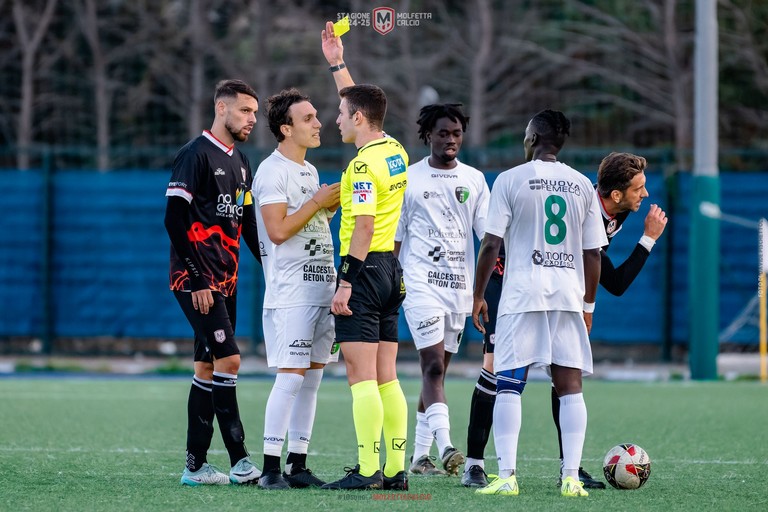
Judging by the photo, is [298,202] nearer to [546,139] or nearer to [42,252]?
[546,139]

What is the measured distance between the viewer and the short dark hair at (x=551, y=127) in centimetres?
719

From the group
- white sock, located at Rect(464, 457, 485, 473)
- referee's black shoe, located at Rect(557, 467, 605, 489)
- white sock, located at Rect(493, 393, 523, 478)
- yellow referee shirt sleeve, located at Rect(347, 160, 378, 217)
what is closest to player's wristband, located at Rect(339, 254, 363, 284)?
yellow referee shirt sleeve, located at Rect(347, 160, 378, 217)

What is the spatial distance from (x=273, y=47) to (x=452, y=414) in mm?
11075

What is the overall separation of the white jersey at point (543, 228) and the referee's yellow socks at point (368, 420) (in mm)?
867

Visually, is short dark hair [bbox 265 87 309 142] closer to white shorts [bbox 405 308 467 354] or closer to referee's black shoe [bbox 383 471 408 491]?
white shorts [bbox 405 308 467 354]

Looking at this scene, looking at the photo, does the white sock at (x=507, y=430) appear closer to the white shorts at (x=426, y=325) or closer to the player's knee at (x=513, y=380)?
the player's knee at (x=513, y=380)

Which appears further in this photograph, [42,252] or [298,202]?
[42,252]

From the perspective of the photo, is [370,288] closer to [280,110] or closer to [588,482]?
[280,110]

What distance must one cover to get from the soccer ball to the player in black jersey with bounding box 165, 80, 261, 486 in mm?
2049

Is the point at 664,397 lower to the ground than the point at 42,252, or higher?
lower

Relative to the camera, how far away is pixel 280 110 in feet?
24.6

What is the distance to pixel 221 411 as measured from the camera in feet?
24.4

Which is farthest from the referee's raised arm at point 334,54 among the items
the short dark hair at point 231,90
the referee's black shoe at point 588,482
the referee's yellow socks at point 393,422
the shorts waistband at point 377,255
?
the referee's black shoe at point 588,482

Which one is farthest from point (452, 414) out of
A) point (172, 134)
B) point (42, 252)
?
point (172, 134)
